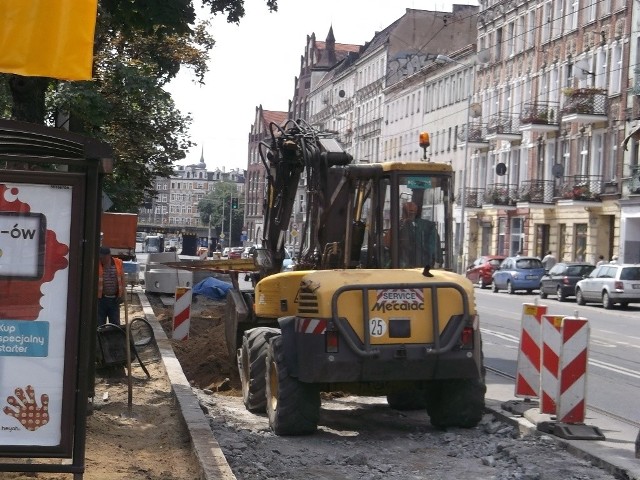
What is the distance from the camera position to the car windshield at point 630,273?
141 ft

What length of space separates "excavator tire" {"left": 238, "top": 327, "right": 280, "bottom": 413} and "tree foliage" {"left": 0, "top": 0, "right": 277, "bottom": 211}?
3403 mm

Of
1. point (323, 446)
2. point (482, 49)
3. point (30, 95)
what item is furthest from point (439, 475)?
point (482, 49)

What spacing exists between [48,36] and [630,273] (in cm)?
3567

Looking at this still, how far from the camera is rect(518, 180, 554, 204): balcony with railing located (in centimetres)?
6322

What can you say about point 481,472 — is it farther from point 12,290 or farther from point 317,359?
point 12,290

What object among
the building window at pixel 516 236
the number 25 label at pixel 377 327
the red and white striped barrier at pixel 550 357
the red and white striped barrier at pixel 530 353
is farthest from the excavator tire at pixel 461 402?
the building window at pixel 516 236

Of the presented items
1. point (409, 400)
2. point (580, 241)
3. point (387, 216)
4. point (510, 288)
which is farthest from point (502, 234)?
point (387, 216)

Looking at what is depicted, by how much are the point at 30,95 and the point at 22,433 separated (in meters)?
7.93

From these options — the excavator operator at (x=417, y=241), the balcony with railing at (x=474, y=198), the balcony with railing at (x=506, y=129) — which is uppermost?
the balcony with railing at (x=506, y=129)

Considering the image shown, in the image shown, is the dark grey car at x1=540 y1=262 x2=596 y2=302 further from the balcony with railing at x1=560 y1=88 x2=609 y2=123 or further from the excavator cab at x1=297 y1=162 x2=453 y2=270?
the excavator cab at x1=297 y1=162 x2=453 y2=270

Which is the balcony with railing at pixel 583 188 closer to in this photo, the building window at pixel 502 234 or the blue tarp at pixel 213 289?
the building window at pixel 502 234

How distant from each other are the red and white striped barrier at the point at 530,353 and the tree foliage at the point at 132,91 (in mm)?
4846

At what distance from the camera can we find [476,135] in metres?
75.6

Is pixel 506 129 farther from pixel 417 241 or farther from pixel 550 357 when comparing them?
pixel 550 357
